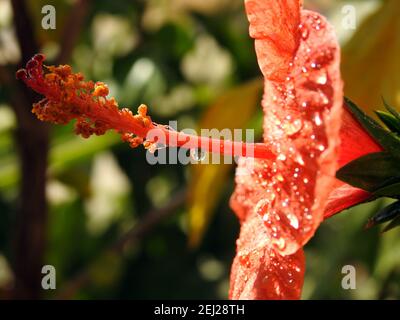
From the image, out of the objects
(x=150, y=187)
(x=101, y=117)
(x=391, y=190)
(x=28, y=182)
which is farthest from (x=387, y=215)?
(x=150, y=187)

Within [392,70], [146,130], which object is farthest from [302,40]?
[392,70]

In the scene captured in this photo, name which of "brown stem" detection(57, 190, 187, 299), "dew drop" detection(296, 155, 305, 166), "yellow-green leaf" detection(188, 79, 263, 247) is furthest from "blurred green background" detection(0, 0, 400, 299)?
"dew drop" detection(296, 155, 305, 166)

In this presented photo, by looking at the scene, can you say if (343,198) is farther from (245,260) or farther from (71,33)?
(71,33)

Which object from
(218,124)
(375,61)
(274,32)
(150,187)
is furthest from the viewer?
(150,187)

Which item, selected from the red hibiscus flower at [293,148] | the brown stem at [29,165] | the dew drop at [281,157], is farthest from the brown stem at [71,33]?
the dew drop at [281,157]

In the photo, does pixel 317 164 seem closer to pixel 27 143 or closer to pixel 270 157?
pixel 270 157

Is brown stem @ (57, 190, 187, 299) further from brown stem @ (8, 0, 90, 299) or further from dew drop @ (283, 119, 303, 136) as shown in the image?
dew drop @ (283, 119, 303, 136)
